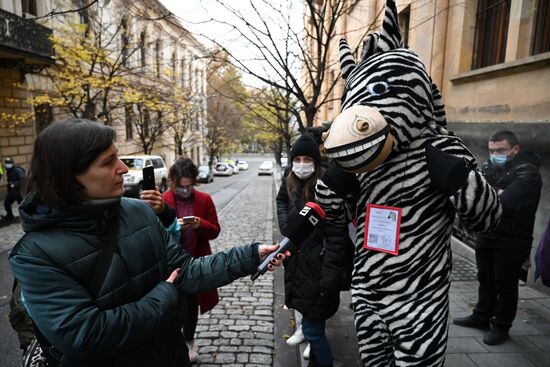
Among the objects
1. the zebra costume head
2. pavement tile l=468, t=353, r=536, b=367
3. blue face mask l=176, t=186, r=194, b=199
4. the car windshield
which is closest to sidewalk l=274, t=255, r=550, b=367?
pavement tile l=468, t=353, r=536, b=367

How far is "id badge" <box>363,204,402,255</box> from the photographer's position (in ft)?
6.02

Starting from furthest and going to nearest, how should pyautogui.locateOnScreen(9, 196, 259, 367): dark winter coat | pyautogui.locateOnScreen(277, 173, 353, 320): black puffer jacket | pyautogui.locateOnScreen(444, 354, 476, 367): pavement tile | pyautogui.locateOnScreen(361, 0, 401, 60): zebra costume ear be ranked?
pyautogui.locateOnScreen(444, 354, 476, 367): pavement tile
pyautogui.locateOnScreen(277, 173, 353, 320): black puffer jacket
pyautogui.locateOnScreen(361, 0, 401, 60): zebra costume ear
pyautogui.locateOnScreen(9, 196, 259, 367): dark winter coat

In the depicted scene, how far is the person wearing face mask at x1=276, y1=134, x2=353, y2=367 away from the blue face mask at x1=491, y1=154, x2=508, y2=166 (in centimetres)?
174

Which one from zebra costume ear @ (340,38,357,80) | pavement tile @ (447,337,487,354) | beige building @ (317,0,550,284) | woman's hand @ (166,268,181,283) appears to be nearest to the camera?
woman's hand @ (166,268,181,283)

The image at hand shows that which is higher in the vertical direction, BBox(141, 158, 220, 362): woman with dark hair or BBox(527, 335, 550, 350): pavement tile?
BBox(141, 158, 220, 362): woman with dark hair

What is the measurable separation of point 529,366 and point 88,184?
3663mm

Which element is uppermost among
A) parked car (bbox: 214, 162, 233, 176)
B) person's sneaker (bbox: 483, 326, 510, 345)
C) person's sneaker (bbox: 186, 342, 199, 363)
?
person's sneaker (bbox: 483, 326, 510, 345)

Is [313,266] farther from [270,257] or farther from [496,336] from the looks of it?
[496,336]

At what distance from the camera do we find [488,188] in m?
1.79

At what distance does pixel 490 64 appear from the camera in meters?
5.93

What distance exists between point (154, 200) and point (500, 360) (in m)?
3.22

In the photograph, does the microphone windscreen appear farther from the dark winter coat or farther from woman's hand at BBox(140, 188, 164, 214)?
woman's hand at BBox(140, 188, 164, 214)

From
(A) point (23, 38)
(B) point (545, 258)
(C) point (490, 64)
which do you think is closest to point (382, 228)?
(B) point (545, 258)

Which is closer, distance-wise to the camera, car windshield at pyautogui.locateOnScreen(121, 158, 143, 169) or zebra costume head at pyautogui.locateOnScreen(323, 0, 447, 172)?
zebra costume head at pyautogui.locateOnScreen(323, 0, 447, 172)
